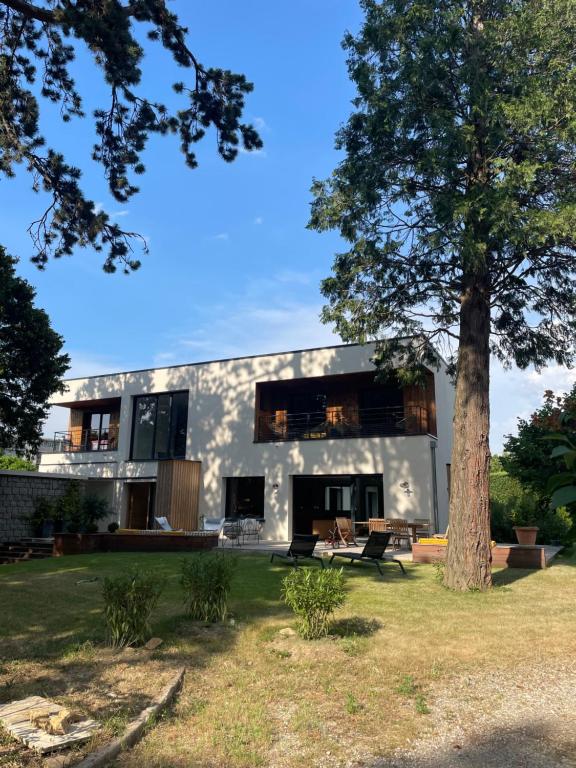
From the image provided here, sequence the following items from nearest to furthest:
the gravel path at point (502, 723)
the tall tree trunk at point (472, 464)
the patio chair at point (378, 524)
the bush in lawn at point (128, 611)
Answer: the gravel path at point (502, 723)
the bush in lawn at point (128, 611)
the tall tree trunk at point (472, 464)
the patio chair at point (378, 524)

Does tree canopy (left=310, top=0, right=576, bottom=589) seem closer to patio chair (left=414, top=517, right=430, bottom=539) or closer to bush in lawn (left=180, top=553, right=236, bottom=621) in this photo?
bush in lawn (left=180, top=553, right=236, bottom=621)

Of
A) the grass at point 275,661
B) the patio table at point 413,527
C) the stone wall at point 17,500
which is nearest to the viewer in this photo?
the grass at point 275,661

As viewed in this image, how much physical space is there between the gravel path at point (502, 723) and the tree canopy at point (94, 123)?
7567mm

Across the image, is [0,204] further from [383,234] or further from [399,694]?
[399,694]

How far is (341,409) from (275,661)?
1596cm

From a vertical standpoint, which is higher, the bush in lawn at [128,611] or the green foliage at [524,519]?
the green foliage at [524,519]

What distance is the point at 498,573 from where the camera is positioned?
1135 cm

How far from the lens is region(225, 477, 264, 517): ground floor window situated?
22.0 meters

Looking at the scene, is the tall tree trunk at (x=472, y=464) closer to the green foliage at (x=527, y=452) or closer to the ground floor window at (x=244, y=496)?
the green foliage at (x=527, y=452)

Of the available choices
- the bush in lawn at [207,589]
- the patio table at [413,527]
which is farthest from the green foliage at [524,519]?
the bush in lawn at [207,589]

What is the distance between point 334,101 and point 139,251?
639 centimetres

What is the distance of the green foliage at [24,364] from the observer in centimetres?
1775

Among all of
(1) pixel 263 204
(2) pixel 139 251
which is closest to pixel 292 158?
(1) pixel 263 204

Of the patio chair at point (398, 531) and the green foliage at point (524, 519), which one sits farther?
the green foliage at point (524, 519)
